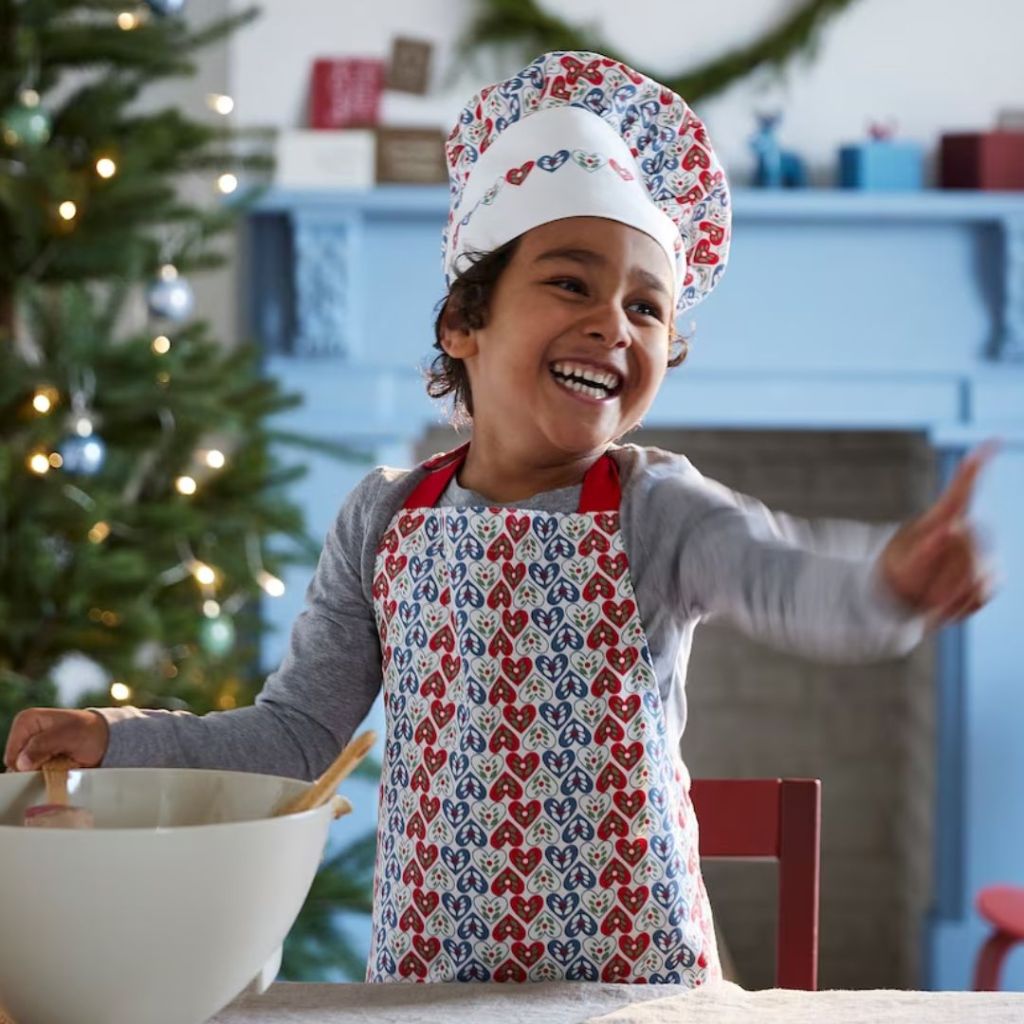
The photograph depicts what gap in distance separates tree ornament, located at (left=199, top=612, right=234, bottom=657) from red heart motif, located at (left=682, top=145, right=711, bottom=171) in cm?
138

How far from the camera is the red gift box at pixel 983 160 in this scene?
287 centimetres

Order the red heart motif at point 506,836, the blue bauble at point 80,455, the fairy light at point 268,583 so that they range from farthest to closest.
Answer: the fairy light at point 268,583, the blue bauble at point 80,455, the red heart motif at point 506,836

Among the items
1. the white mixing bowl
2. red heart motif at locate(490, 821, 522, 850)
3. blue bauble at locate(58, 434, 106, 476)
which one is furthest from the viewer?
blue bauble at locate(58, 434, 106, 476)

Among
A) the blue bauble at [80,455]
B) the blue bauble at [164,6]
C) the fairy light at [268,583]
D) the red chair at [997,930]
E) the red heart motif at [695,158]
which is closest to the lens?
the red heart motif at [695,158]

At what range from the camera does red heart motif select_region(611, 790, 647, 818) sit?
94cm

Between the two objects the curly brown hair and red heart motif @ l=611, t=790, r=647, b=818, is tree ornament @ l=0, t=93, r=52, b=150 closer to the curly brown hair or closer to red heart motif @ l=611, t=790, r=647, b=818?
the curly brown hair

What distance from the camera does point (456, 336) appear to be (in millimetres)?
1104

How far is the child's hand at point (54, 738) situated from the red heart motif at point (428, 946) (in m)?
0.22

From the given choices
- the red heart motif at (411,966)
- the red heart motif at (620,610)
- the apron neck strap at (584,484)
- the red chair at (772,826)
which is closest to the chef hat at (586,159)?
the apron neck strap at (584,484)

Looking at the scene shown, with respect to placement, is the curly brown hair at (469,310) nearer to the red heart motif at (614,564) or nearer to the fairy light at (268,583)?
the red heart motif at (614,564)

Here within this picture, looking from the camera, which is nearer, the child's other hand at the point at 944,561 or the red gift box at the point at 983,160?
the child's other hand at the point at 944,561

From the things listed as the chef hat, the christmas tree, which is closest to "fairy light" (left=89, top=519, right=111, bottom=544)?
the christmas tree

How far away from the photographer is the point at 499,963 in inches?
36.7

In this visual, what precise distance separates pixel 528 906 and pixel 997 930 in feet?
6.01
